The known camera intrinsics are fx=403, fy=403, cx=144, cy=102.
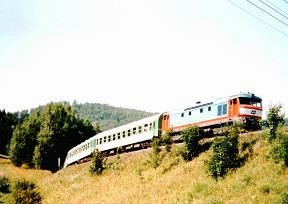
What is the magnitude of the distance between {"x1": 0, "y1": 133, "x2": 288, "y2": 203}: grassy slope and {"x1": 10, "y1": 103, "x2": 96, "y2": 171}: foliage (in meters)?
35.9

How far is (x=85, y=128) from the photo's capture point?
93375 mm

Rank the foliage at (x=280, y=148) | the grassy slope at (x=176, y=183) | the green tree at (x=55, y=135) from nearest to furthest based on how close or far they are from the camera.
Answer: the grassy slope at (x=176, y=183) → the foliage at (x=280, y=148) → the green tree at (x=55, y=135)

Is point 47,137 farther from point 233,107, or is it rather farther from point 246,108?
point 246,108

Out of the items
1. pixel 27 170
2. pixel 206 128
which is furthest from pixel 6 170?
pixel 206 128

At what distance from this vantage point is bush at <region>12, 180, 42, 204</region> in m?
33.5

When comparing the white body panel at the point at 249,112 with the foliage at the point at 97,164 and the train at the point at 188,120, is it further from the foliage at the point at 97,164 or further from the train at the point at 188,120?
the foliage at the point at 97,164

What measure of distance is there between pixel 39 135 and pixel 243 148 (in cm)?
6133

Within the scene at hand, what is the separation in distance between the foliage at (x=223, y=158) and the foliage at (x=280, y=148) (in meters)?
3.12

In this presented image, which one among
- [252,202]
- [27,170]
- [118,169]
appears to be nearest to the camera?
[252,202]

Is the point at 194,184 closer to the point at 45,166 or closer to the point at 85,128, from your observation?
the point at 45,166

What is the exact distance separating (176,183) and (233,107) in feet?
24.4

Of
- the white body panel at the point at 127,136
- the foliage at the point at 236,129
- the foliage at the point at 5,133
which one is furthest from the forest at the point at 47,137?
the foliage at the point at 236,129

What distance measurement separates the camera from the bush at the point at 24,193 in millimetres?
33469

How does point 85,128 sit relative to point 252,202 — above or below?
above
